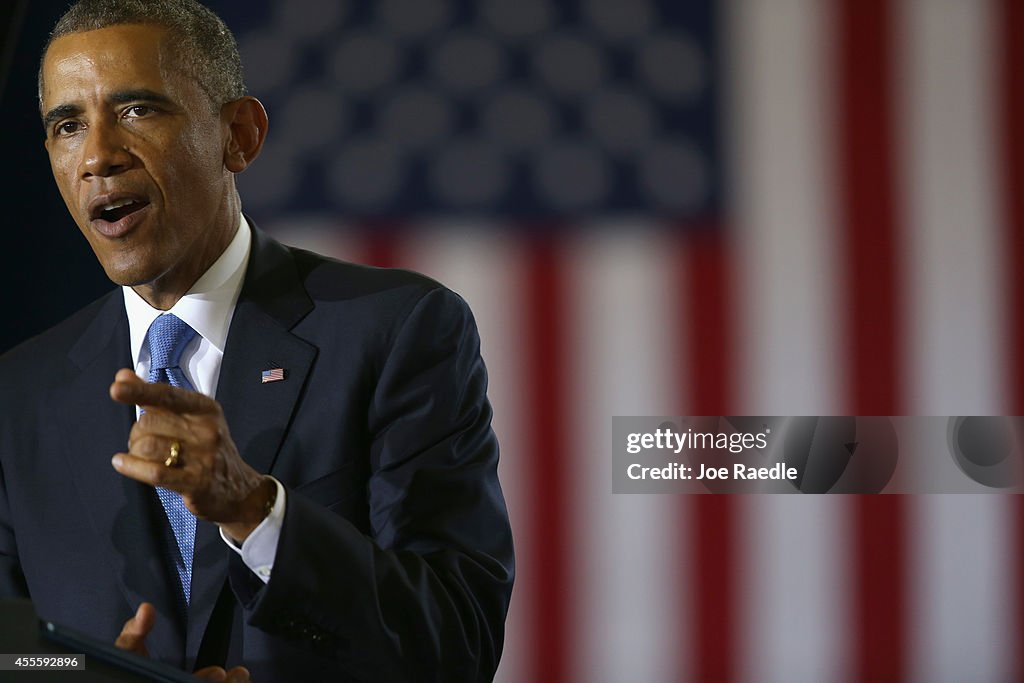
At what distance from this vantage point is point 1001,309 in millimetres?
2182

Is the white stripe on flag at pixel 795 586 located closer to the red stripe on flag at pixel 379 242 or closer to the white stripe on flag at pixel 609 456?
the white stripe on flag at pixel 609 456

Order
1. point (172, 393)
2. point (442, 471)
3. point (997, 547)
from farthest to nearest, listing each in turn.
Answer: point (997, 547) < point (442, 471) < point (172, 393)

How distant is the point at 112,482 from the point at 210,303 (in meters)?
0.21

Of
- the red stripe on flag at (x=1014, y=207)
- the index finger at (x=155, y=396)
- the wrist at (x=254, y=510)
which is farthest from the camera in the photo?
the red stripe on flag at (x=1014, y=207)

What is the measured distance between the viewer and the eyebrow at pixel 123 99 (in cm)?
120

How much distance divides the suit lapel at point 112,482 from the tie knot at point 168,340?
58 mm

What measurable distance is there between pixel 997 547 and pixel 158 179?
1671mm

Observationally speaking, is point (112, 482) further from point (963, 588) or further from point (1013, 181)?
point (1013, 181)

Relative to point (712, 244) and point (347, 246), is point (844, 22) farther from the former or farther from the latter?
point (347, 246)

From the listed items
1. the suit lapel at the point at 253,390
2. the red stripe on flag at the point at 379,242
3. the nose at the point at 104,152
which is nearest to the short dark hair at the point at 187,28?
the nose at the point at 104,152

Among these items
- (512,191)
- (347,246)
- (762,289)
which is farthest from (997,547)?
(347,246)

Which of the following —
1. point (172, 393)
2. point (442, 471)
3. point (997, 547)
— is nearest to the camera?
point (172, 393)

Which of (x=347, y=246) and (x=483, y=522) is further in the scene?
(x=347, y=246)

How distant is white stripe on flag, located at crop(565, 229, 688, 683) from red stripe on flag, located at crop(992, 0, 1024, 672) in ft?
1.99
